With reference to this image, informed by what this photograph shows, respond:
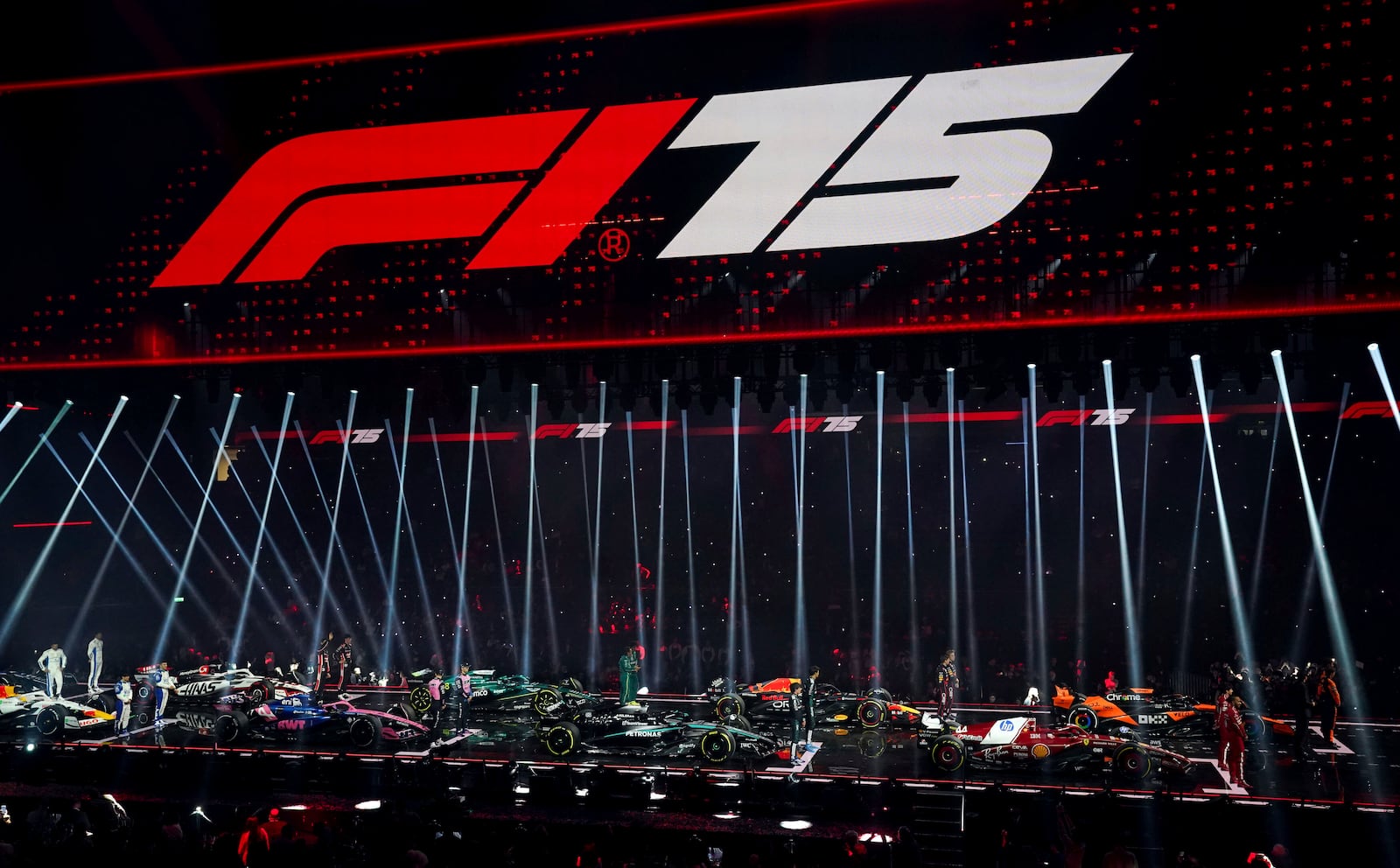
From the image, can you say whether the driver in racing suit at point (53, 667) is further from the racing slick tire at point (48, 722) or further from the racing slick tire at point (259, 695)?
the racing slick tire at point (259, 695)

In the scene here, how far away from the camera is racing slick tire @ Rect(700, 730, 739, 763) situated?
1323 cm

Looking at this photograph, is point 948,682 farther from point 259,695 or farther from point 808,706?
point 259,695

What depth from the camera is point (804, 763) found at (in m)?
13.4

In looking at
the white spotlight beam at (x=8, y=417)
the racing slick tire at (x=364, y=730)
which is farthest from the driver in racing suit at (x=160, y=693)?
the white spotlight beam at (x=8, y=417)

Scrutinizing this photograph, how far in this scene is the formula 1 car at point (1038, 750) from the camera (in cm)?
1218

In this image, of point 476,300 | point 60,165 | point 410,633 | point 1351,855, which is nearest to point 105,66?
point 60,165

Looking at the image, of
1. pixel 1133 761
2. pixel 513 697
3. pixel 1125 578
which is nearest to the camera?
pixel 1133 761

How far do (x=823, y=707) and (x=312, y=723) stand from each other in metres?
7.79

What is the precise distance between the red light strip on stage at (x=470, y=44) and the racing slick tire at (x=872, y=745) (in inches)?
390

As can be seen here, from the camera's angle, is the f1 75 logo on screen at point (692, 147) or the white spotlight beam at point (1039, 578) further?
the white spotlight beam at point (1039, 578)

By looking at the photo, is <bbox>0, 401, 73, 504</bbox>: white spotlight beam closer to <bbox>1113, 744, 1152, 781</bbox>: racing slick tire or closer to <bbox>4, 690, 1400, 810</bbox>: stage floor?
<bbox>4, 690, 1400, 810</bbox>: stage floor

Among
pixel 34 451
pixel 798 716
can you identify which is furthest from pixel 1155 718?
pixel 34 451

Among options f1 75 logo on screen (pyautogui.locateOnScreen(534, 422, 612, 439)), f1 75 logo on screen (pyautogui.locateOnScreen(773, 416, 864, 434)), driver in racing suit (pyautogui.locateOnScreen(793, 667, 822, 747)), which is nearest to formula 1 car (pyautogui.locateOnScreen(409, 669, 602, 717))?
driver in racing suit (pyautogui.locateOnScreen(793, 667, 822, 747))

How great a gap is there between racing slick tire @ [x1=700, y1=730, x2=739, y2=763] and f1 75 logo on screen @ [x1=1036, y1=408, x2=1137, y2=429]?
1082 centimetres
